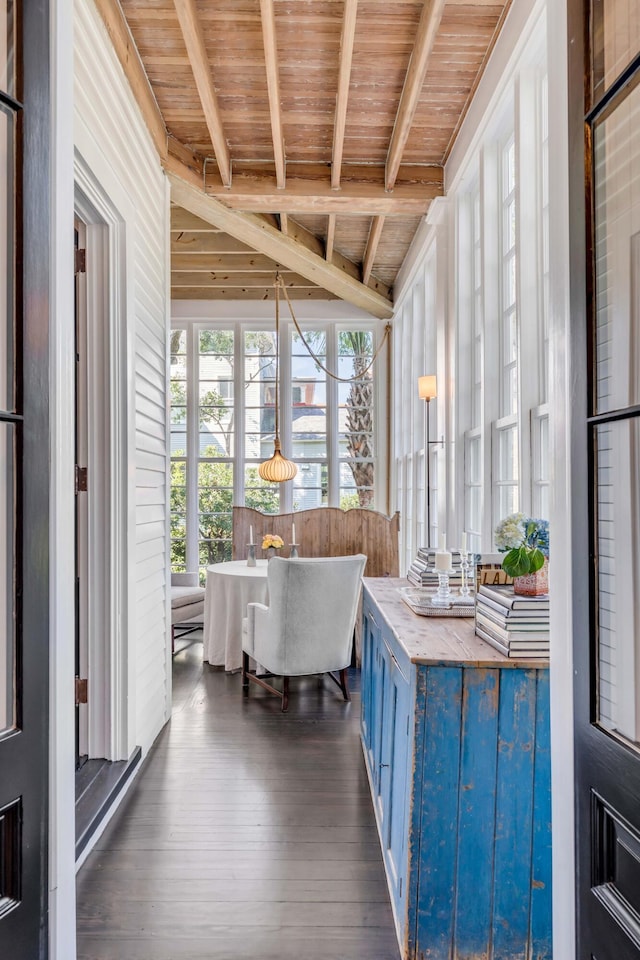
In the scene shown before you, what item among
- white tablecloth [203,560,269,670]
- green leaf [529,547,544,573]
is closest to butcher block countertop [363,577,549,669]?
green leaf [529,547,544,573]

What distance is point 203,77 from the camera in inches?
111

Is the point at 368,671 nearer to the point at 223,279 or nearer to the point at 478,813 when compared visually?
the point at 478,813

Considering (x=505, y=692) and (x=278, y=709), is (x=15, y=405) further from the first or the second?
(x=278, y=709)

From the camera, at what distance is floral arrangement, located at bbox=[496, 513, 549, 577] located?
62.9 inches

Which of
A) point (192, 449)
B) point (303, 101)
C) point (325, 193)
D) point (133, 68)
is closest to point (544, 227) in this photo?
point (303, 101)

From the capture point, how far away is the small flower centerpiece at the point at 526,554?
160 centimetres

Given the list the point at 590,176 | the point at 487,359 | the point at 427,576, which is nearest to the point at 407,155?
the point at 487,359

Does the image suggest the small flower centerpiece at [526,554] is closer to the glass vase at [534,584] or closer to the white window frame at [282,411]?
the glass vase at [534,584]

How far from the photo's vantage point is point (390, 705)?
1.96 meters

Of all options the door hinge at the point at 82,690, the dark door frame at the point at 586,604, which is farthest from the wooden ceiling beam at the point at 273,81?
the door hinge at the point at 82,690

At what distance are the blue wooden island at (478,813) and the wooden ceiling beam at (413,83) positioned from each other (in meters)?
2.59

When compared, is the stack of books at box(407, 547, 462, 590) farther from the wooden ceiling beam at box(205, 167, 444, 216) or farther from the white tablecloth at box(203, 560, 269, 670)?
the wooden ceiling beam at box(205, 167, 444, 216)

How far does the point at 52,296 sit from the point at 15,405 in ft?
0.93

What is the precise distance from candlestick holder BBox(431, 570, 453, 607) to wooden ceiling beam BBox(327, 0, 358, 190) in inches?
91.0
